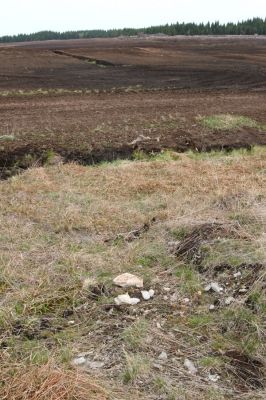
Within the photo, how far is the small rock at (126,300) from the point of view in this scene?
5.00 m

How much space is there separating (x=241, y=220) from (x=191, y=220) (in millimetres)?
755

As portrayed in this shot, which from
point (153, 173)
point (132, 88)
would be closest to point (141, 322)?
A: point (153, 173)

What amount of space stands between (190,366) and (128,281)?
1.43 m

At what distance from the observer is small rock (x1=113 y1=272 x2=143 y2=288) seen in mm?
5305

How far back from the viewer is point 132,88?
2256cm

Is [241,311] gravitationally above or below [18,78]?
below

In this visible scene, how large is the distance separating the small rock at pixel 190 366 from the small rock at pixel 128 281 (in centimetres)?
127

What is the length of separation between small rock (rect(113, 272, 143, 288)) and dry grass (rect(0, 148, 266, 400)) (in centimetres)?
11

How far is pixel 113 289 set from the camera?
5254 millimetres

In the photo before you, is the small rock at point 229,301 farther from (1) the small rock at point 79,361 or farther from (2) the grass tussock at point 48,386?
(2) the grass tussock at point 48,386

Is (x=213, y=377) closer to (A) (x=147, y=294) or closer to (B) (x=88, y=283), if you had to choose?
(A) (x=147, y=294)

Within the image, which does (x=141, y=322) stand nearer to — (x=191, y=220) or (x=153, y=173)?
(x=191, y=220)

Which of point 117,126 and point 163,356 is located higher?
point 117,126

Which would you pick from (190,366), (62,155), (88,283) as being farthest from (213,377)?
(62,155)
